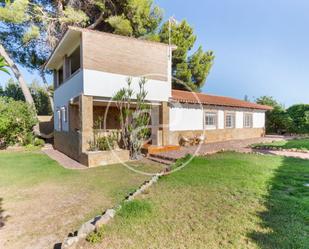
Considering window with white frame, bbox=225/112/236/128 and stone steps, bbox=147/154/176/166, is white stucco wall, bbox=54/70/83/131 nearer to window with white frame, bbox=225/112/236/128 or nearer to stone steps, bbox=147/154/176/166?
stone steps, bbox=147/154/176/166

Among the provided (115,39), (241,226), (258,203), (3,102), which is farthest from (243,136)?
(3,102)

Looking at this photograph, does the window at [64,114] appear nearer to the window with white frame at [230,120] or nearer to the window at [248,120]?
the window with white frame at [230,120]

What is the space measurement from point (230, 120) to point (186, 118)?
237 inches

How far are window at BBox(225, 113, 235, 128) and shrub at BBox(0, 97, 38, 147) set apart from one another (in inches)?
694

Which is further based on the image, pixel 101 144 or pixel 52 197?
pixel 101 144

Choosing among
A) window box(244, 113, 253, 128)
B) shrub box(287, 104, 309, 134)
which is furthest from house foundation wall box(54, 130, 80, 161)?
shrub box(287, 104, 309, 134)

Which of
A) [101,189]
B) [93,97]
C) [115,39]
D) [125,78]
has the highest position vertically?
[115,39]

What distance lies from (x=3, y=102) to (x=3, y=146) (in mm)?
3732

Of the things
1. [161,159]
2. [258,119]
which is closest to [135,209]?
[161,159]

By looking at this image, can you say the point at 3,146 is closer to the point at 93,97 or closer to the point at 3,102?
the point at 3,102

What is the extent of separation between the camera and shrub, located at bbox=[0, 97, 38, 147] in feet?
57.3

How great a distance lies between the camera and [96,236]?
13.8ft

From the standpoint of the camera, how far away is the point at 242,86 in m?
49.2

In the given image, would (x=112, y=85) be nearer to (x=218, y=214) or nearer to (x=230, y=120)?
(x=218, y=214)
